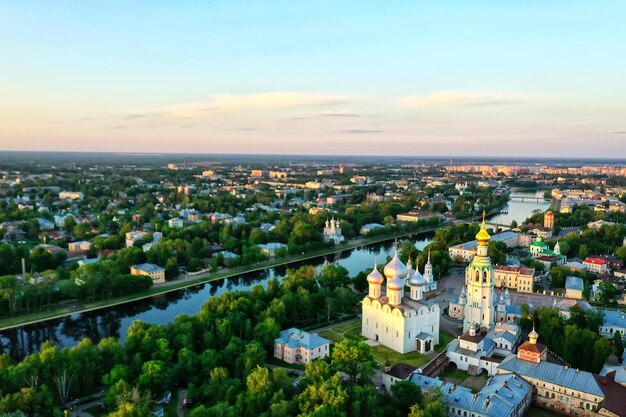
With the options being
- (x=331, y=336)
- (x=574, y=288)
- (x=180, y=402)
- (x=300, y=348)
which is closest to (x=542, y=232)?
(x=574, y=288)

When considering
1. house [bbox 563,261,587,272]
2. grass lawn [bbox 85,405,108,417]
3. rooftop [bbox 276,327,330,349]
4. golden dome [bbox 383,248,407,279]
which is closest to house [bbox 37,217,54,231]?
rooftop [bbox 276,327,330,349]

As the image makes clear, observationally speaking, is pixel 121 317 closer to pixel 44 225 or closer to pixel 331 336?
pixel 331 336

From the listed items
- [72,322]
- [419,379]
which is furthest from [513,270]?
[72,322]

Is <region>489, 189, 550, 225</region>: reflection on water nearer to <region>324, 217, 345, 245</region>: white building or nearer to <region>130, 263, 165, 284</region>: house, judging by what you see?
<region>324, 217, 345, 245</region>: white building

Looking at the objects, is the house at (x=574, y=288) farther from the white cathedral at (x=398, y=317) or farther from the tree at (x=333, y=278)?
the tree at (x=333, y=278)

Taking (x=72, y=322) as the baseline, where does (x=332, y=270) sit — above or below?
above

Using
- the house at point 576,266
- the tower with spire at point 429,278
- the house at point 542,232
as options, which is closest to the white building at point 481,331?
the tower with spire at point 429,278

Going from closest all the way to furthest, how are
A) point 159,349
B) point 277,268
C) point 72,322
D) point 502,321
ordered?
point 159,349 < point 502,321 < point 72,322 < point 277,268

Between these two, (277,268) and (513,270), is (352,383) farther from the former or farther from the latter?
(277,268)
